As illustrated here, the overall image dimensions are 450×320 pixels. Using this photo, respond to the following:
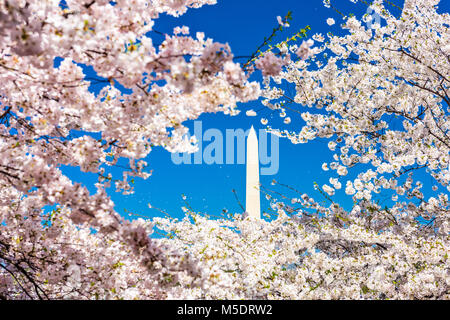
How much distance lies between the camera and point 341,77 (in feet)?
21.9

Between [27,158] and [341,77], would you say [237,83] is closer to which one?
[27,158]

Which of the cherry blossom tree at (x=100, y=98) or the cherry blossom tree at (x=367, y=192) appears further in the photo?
the cherry blossom tree at (x=367, y=192)

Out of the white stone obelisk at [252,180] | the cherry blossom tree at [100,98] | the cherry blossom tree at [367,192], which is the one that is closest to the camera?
the cherry blossom tree at [100,98]

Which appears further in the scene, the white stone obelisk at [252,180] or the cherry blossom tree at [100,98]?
the white stone obelisk at [252,180]

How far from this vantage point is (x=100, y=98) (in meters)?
3.37

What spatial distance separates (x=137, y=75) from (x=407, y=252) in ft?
15.0

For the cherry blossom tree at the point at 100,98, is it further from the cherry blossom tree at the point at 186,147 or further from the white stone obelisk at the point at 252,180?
the white stone obelisk at the point at 252,180

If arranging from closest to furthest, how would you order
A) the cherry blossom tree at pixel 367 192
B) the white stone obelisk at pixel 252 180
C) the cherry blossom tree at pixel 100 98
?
the cherry blossom tree at pixel 100 98
the cherry blossom tree at pixel 367 192
the white stone obelisk at pixel 252 180

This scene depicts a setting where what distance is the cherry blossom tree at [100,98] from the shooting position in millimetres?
2219

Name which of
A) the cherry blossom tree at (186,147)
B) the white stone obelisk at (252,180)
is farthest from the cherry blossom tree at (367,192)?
the white stone obelisk at (252,180)

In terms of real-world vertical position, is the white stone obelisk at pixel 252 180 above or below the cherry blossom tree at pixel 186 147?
above

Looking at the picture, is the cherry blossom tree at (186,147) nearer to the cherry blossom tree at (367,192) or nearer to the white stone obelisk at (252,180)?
the cherry blossom tree at (367,192)

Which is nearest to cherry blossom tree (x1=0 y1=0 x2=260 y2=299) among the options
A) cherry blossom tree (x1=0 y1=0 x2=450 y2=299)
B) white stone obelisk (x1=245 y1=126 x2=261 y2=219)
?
cherry blossom tree (x1=0 y1=0 x2=450 y2=299)
